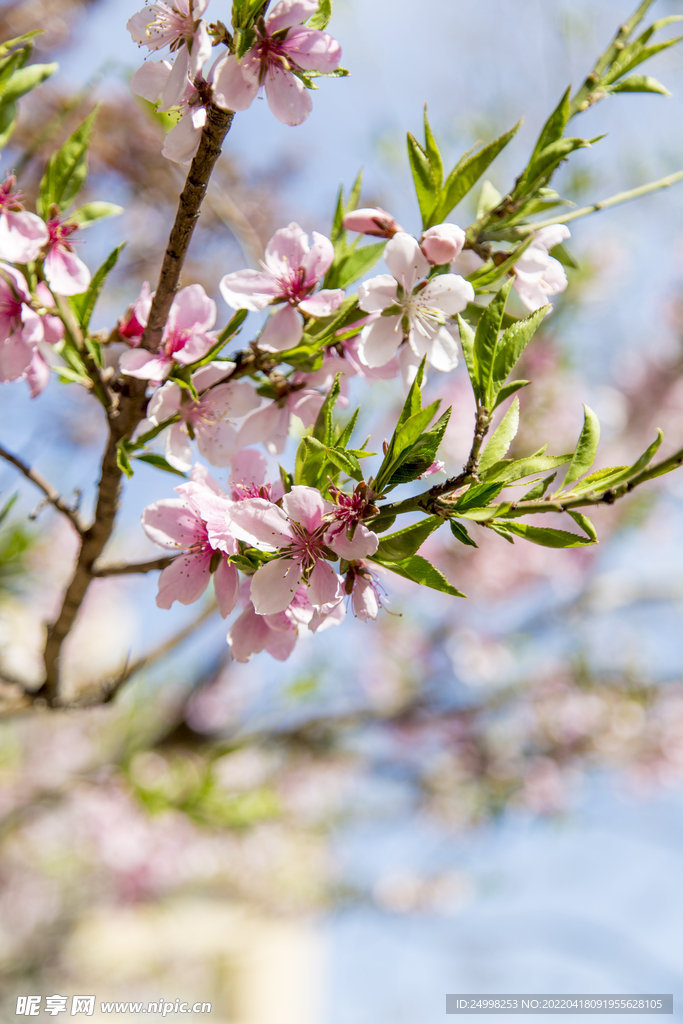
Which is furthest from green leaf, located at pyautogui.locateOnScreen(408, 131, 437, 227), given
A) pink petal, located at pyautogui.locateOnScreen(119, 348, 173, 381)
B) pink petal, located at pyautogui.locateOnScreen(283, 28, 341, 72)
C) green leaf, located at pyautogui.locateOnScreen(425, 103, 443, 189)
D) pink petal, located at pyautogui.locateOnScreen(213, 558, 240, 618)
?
pink petal, located at pyautogui.locateOnScreen(213, 558, 240, 618)

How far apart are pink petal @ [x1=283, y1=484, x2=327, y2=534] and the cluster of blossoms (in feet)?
1.13

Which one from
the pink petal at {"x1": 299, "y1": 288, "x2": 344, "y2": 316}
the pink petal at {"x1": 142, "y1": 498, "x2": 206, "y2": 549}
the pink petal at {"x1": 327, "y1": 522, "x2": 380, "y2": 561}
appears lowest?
the pink petal at {"x1": 142, "y1": 498, "x2": 206, "y2": 549}

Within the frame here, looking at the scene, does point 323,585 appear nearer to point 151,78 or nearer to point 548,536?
point 548,536

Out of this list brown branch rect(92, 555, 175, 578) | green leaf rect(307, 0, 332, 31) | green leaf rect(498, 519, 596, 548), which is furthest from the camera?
brown branch rect(92, 555, 175, 578)

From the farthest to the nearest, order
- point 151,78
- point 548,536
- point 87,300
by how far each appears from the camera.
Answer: point 87,300 → point 151,78 → point 548,536

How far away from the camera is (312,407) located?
0.69 meters

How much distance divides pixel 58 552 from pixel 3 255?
10.5ft

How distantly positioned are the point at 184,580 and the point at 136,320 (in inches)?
12.6

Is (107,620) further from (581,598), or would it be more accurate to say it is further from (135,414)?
(135,414)

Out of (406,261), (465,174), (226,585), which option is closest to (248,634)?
(226,585)

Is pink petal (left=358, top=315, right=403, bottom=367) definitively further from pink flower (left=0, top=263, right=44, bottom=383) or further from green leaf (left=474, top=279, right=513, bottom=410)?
pink flower (left=0, top=263, right=44, bottom=383)

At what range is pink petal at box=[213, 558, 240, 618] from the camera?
0.57m

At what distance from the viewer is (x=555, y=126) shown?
675 millimetres

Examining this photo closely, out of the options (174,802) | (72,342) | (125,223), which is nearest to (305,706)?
(174,802)
